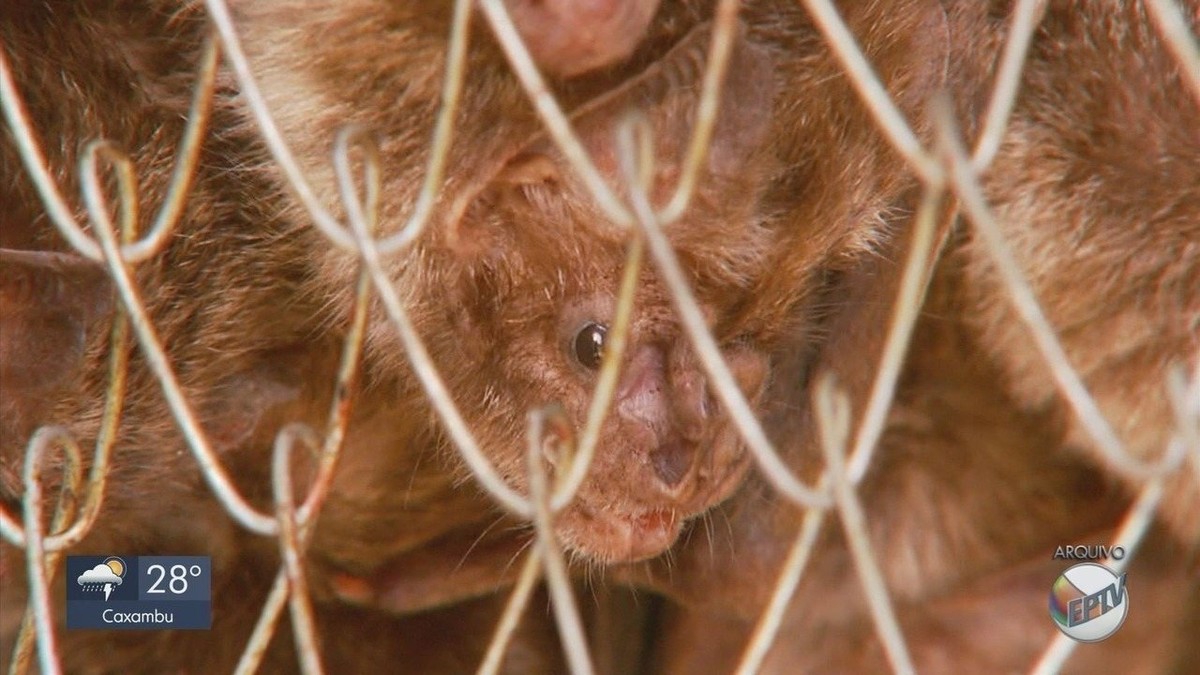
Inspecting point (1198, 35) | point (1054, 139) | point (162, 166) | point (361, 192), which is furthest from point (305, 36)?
point (1198, 35)

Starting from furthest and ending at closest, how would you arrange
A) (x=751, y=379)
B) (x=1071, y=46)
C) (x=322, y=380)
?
(x=322, y=380) < (x=1071, y=46) < (x=751, y=379)

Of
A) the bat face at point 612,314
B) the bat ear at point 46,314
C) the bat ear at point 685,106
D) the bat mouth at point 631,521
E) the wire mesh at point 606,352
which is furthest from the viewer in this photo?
the bat ear at point 46,314

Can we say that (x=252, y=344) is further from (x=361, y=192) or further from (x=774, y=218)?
(x=774, y=218)

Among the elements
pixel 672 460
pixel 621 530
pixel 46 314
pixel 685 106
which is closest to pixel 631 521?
pixel 621 530
